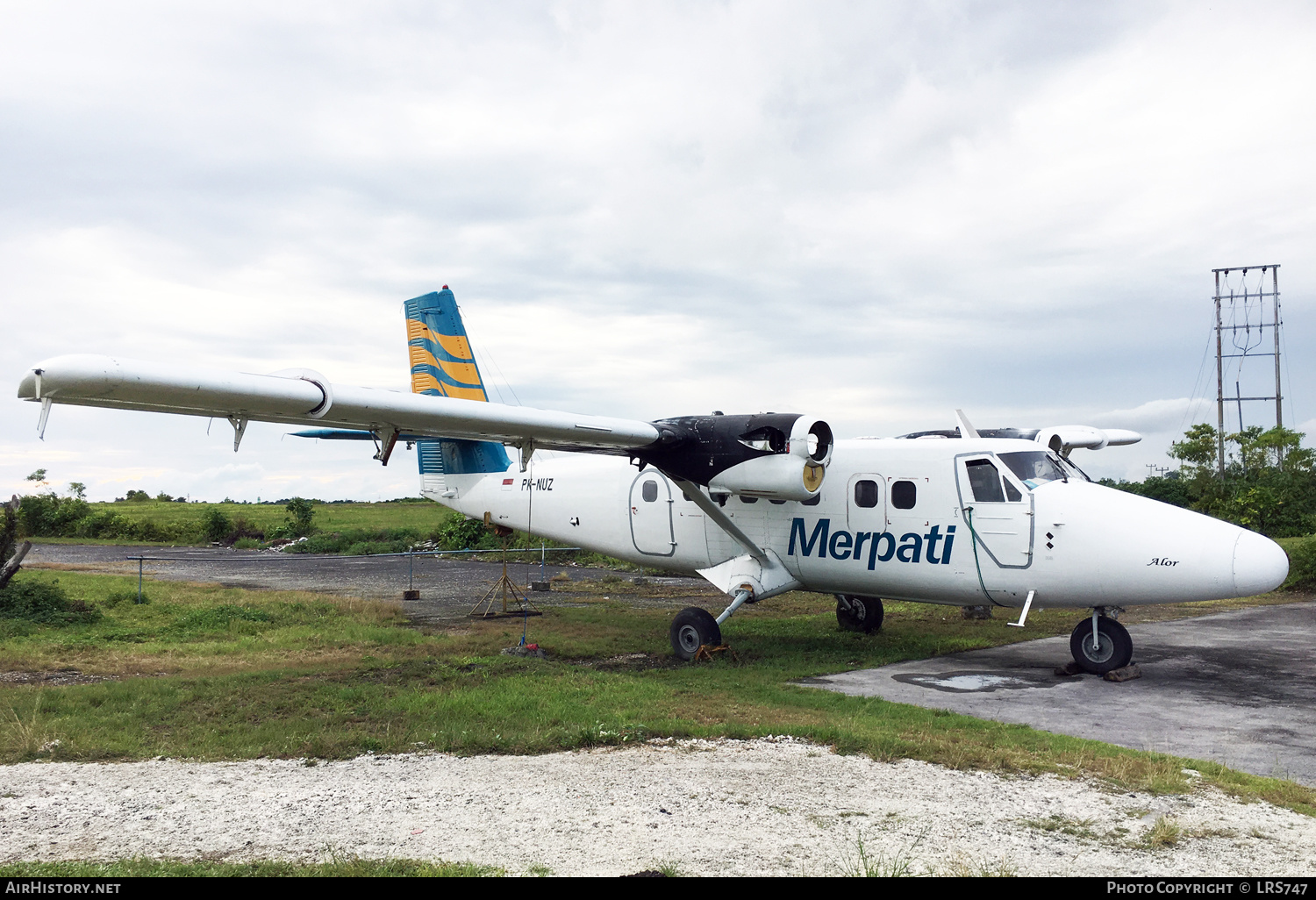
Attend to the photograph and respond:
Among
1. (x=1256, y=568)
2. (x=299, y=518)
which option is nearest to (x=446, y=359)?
(x=1256, y=568)

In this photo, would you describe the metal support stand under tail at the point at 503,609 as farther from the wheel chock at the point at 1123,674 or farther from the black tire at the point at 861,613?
the wheel chock at the point at 1123,674

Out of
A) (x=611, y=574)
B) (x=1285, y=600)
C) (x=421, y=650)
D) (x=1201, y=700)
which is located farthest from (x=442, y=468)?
(x=1285, y=600)

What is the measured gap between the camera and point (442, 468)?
663 inches

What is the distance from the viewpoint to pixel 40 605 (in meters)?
14.2

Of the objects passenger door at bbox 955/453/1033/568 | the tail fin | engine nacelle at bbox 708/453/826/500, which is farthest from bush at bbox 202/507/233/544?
passenger door at bbox 955/453/1033/568

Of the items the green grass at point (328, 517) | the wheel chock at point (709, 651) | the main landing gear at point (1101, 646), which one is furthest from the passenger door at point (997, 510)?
the green grass at point (328, 517)

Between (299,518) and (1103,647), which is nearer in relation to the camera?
(1103,647)

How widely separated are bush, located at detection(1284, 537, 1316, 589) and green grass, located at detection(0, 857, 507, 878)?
856 inches

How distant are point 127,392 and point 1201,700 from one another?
1098 centimetres

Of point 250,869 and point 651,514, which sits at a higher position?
point 651,514

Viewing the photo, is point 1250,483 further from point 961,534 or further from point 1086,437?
point 961,534

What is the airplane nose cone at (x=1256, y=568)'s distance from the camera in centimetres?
938

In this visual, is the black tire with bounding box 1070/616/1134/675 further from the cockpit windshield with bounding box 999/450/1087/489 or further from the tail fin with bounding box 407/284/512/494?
the tail fin with bounding box 407/284/512/494

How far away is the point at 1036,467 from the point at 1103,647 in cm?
227
